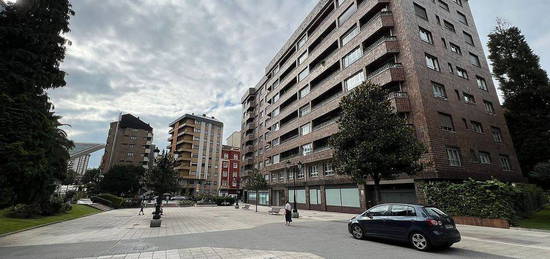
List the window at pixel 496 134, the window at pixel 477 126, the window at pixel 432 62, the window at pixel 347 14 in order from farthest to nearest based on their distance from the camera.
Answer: the window at pixel 347 14
the window at pixel 496 134
the window at pixel 477 126
the window at pixel 432 62

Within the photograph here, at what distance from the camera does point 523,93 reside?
30.6 m

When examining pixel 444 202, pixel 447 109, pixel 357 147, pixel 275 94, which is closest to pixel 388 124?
pixel 357 147

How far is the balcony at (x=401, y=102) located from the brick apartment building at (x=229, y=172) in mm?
65766

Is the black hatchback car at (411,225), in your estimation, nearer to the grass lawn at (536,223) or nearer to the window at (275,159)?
the grass lawn at (536,223)

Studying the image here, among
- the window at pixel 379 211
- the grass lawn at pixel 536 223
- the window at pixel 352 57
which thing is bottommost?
the grass lawn at pixel 536 223

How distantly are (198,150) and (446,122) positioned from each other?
7152cm

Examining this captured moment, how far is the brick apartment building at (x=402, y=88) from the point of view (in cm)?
2069

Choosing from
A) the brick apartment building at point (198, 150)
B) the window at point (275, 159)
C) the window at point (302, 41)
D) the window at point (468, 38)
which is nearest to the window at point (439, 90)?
the window at point (468, 38)

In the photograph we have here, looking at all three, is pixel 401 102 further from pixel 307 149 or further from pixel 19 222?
pixel 19 222

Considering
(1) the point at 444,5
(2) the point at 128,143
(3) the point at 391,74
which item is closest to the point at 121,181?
(2) the point at 128,143

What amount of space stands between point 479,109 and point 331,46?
697 inches

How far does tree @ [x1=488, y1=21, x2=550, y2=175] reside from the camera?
29031 millimetres

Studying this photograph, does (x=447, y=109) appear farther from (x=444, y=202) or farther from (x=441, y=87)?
(x=444, y=202)

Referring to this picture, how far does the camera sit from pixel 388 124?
48.4 ft
